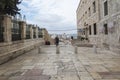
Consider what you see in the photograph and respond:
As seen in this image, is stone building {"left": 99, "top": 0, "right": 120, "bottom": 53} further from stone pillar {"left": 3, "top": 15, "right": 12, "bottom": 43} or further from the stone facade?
stone pillar {"left": 3, "top": 15, "right": 12, "bottom": 43}

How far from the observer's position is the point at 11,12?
13.9 metres

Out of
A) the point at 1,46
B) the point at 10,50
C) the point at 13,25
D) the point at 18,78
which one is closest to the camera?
the point at 18,78

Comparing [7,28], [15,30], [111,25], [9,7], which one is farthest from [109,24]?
[9,7]

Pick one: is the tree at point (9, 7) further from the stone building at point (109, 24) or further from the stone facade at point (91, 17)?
the stone facade at point (91, 17)

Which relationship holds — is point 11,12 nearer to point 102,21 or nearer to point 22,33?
point 22,33

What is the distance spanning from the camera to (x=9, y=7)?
13.1 metres

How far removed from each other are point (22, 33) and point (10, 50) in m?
5.26

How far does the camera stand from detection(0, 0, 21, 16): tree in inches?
474

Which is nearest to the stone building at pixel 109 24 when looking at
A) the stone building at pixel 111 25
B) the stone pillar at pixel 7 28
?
the stone building at pixel 111 25

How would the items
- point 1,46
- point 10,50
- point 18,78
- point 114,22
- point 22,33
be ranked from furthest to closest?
point 22,33 < point 114,22 < point 10,50 < point 1,46 < point 18,78

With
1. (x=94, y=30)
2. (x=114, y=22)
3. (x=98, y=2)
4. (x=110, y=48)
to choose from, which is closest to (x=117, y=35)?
(x=114, y=22)

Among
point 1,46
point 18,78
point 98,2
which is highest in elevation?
point 98,2

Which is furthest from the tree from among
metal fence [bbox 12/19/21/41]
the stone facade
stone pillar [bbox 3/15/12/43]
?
the stone facade

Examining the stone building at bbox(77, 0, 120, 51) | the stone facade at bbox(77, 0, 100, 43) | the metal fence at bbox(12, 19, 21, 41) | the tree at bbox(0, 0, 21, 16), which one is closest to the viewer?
the tree at bbox(0, 0, 21, 16)
